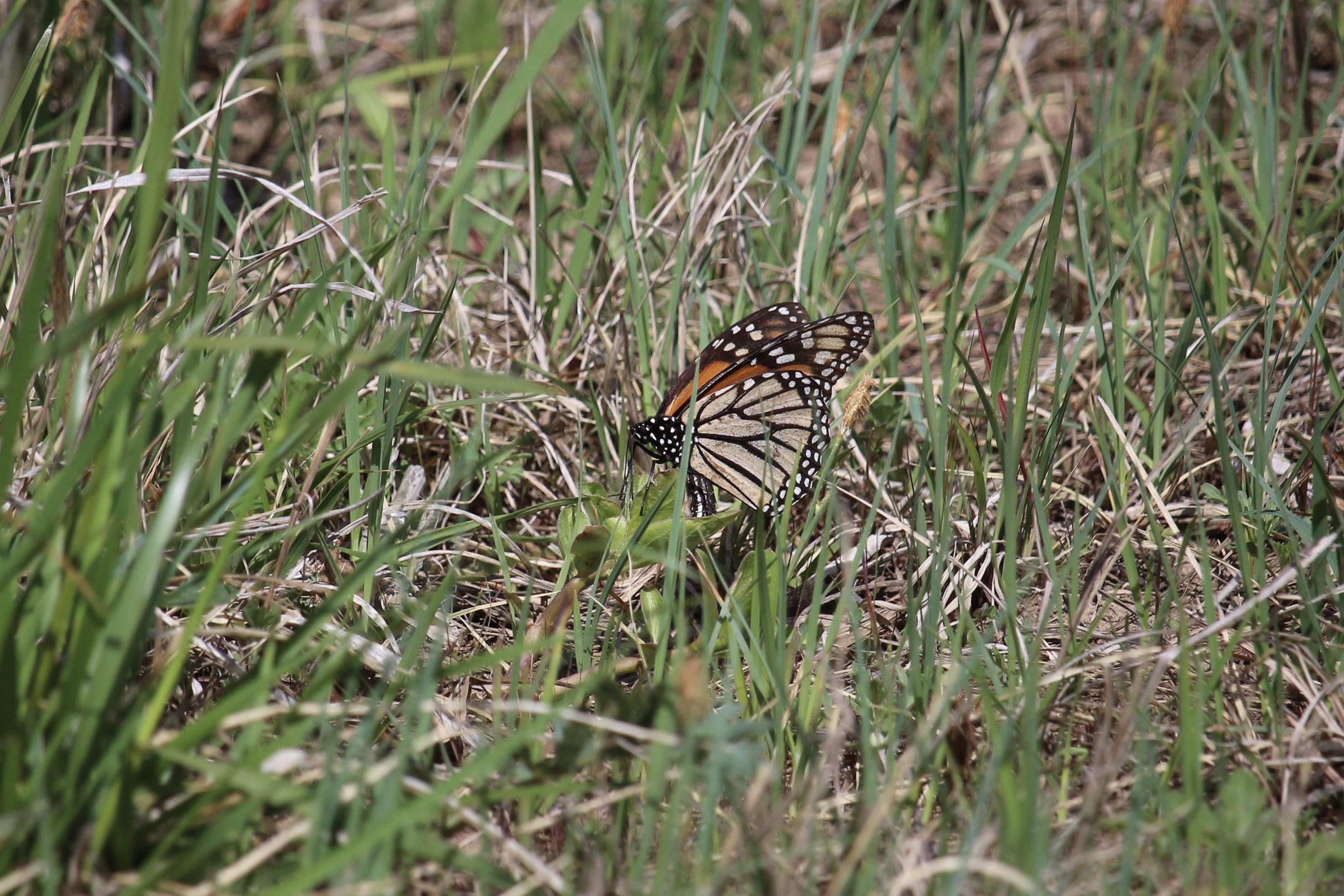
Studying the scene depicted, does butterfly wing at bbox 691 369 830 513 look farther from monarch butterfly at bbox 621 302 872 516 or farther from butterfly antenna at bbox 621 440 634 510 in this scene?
butterfly antenna at bbox 621 440 634 510

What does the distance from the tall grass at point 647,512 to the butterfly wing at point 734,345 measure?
0.48ft

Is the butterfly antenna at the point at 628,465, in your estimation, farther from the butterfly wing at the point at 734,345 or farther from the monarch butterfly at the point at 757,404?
the butterfly wing at the point at 734,345

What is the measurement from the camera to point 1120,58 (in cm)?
341

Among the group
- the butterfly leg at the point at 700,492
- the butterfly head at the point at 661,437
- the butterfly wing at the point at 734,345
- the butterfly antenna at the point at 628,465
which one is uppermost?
the butterfly wing at the point at 734,345

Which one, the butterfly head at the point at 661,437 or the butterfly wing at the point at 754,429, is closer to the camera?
the butterfly head at the point at 661,437

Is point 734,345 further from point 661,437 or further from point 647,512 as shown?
point 647,512

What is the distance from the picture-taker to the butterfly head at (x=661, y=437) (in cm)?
249

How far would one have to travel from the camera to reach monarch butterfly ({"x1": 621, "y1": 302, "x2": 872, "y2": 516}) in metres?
2.48

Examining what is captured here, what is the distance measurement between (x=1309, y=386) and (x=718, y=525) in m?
1.69

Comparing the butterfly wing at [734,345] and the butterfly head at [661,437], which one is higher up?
the butterfly wing at [734,345]

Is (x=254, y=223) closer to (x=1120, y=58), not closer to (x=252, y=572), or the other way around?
(x=252, y=572)

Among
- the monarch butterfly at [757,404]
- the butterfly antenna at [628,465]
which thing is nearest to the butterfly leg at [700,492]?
the monarch butterfly at [757,404]

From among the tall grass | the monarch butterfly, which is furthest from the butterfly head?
the tall grass

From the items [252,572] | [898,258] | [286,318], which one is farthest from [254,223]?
[898,258]
